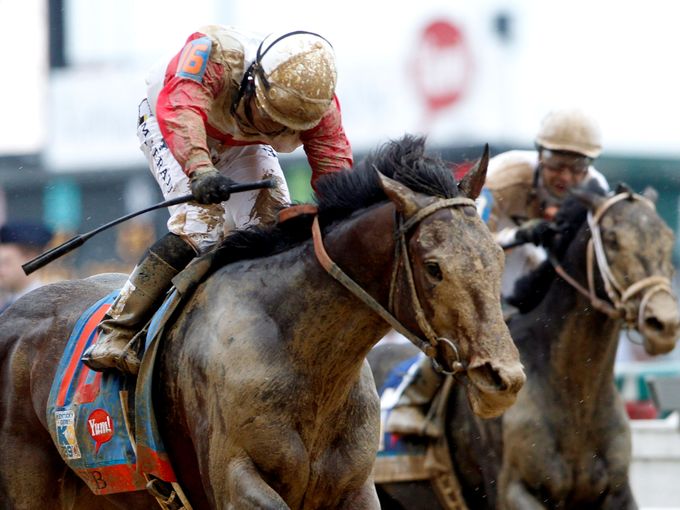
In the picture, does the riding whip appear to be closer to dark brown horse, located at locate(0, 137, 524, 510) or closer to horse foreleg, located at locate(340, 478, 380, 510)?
dark brown horse, located at locate(0, 137, 524, 510)

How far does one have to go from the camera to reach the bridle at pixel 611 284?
22.0 ft

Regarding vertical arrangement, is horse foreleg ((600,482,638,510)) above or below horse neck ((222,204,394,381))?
below

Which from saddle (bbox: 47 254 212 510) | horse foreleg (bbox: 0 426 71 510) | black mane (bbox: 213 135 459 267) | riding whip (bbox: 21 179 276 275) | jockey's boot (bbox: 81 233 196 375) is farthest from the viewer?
horse foreleg (bbox: 0 426 71 510)

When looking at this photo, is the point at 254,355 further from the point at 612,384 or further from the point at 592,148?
the point at 592,148

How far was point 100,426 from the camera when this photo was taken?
208 inches

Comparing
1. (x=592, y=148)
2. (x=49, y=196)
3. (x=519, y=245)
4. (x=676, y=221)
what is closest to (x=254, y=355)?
(x=519, y=245)

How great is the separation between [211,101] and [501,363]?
1535 mm

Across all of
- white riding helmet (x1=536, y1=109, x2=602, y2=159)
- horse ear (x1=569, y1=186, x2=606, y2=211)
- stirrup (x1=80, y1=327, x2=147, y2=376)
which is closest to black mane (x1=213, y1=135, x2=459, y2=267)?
stirrup (x1=80, y1=327, x2=147, y2=376)

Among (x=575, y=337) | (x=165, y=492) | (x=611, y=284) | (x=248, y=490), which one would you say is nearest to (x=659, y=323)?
(x=611, y=284)

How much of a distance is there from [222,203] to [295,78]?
75 cm

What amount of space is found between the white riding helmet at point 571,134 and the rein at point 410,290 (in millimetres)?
3359

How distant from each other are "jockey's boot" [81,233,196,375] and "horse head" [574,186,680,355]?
2.43m

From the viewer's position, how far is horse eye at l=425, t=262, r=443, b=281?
4.36m

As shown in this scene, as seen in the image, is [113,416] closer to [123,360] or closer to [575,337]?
[123,360]
